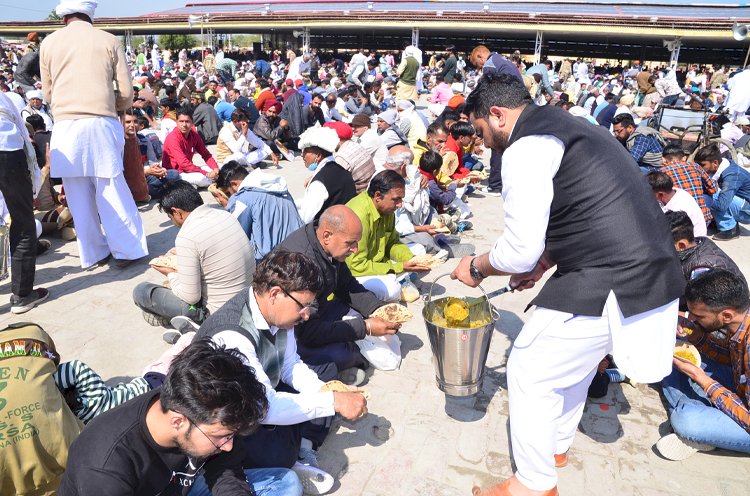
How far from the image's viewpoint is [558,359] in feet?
7.56

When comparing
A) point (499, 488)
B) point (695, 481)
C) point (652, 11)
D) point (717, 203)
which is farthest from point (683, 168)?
point (652, 11)

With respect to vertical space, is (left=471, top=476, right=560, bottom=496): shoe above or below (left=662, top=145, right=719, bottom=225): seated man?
below

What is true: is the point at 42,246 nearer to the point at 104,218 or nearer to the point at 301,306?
the point at 104,218

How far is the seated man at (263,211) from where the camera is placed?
4352 millimetres

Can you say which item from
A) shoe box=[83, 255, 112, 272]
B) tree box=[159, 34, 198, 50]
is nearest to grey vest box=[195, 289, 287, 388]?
shoe box=[83, 255, 112, 272]

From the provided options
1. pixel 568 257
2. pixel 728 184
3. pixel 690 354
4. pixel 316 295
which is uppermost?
pixel 568 257

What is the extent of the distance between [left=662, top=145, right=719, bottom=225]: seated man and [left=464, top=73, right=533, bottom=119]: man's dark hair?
407 centimetres

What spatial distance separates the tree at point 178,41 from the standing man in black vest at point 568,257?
5033 centimetres

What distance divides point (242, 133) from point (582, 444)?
7.29 metres

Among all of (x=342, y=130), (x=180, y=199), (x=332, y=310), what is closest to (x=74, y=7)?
(x=180, y=199)

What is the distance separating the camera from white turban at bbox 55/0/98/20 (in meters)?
4.39

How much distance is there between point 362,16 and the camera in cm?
2872

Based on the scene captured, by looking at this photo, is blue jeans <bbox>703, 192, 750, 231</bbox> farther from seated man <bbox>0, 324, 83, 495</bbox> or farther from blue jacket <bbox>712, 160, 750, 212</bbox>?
seated man <bbox>0, 324, 83, 495</bbox>

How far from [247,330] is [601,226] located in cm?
158
